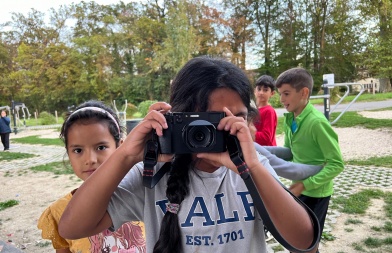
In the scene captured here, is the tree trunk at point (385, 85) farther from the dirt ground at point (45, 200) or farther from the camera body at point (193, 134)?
the camera body at point (193, 134)

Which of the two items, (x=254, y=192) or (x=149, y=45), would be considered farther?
(x=149, y=45)

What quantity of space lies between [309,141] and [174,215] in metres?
1.50

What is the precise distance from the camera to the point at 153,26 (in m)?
31.5

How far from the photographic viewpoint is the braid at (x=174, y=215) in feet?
3.20

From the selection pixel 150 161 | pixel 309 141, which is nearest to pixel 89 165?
pixel 150 161

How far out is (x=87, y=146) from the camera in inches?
66.3

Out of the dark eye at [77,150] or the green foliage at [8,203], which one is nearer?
the dark eye at [77,150]

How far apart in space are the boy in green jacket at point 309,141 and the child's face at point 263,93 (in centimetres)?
100

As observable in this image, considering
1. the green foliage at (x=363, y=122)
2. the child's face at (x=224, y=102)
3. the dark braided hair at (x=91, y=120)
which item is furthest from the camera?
the green foliage at (x=363, y=122)

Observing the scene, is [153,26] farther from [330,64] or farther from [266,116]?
[266,116]

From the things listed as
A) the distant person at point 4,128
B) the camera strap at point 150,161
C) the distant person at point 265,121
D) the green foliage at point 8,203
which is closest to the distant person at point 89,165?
the camera strap at point 150,161

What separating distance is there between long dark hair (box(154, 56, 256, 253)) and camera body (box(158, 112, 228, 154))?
0.10 meters

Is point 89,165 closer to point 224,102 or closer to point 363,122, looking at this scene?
point 224,102

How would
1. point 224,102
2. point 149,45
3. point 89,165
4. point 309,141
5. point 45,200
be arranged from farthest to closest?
point 149,45 < point 45,200 < point 309,141 < point 89,165 < point 224,102
